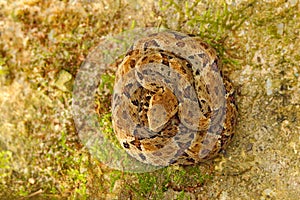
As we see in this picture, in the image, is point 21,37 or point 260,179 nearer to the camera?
point 260,179

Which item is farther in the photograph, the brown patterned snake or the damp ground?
the damp ground

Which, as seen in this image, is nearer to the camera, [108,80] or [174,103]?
[174,103]

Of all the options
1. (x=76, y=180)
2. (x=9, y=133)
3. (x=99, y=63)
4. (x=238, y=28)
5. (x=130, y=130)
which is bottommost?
(x=76, y=180)

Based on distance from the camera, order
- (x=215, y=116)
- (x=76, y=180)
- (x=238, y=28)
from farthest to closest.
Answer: (x=76, y=180)
(x=238, y=28)
(x=215, y=116)

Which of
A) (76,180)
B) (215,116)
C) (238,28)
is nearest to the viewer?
(215,116)

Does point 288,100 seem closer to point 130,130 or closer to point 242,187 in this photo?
point 242,187

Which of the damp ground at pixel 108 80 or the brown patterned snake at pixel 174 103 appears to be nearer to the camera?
the brown patterned snake at pixel 174 103

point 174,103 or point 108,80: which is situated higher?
point 174,103

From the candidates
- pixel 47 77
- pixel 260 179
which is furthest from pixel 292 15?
pixel 47 77
